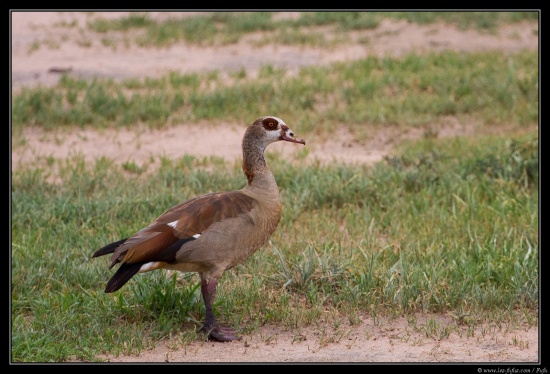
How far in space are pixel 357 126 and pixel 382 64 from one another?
2.37 meters

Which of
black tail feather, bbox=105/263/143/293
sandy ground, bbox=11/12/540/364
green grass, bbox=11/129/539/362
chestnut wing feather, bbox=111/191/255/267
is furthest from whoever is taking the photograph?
green grass, bbox=11/129/539/362

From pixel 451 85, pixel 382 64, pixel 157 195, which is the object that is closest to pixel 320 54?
pixel 382 64

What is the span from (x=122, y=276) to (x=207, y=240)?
2.00 feet

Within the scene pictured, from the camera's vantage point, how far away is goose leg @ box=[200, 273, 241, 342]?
5.83 meters

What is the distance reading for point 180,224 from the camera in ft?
18.8

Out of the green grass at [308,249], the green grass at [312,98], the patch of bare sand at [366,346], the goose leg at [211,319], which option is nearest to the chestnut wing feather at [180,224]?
the goose leg at [211,319]

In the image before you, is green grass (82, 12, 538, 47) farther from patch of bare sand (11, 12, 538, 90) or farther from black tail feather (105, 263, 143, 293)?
black tail feather (105, 263, 143, 293)

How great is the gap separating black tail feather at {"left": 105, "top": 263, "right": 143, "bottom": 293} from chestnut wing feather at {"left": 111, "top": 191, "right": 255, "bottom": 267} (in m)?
0.04

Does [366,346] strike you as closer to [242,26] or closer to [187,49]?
[187,49]

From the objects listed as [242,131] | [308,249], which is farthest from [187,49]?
[308,249]

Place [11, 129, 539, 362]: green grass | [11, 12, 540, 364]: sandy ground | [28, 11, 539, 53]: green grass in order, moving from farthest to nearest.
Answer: [28, 11, 539, 53]: green grass < [11, 129, 539, 362]: green grass < [11, 12, 540, 364]: sandy ground

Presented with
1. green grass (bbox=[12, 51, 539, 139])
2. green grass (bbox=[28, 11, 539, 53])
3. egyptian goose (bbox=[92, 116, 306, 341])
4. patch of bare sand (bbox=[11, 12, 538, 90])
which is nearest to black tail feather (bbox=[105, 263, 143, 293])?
egyptian goose (bbox=[92, 116, 306, 341])

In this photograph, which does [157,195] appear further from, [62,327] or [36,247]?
[62,327]

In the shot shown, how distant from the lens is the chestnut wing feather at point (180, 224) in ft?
18.2
